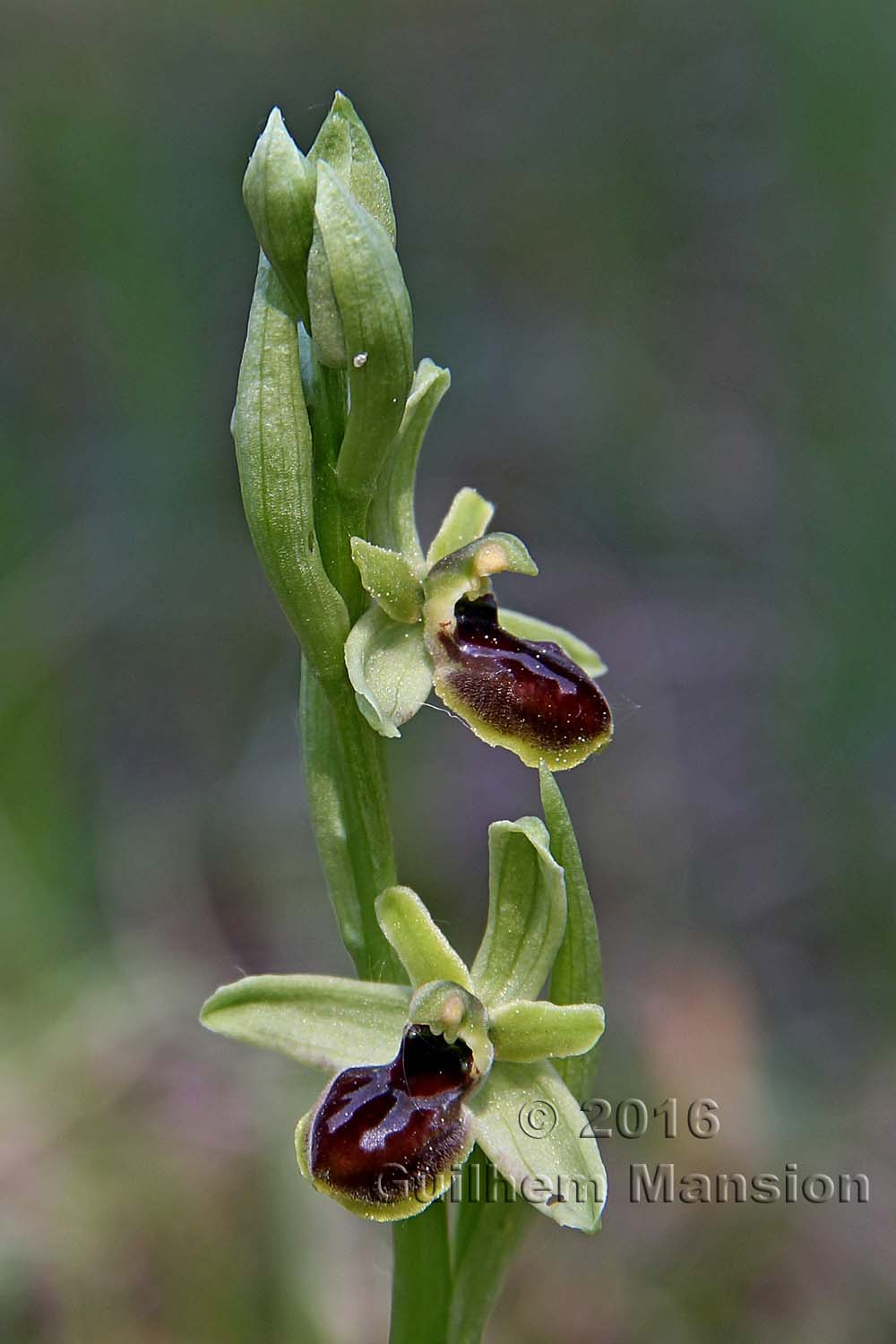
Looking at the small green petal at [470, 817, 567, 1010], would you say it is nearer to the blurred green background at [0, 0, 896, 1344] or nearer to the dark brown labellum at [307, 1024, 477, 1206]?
the dark brown labellum at [307, 1024, 477, 1206]

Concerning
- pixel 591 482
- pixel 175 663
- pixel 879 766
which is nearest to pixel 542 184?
pixel 591 482

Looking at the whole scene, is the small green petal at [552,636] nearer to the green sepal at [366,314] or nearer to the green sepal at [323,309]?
the green sepal at [366,314]

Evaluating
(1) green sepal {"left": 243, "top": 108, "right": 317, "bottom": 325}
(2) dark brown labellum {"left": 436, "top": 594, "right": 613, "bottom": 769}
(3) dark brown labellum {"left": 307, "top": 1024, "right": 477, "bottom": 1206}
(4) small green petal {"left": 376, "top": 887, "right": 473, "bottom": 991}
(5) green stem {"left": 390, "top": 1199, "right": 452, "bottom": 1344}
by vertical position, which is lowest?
(5) green stem {"left": 390, "top": 1199, "right": 452, "bottom": 1344}

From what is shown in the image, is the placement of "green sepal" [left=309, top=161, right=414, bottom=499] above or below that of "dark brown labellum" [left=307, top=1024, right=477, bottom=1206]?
above

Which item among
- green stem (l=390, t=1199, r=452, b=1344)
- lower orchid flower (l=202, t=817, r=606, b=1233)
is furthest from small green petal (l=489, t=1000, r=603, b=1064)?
green stem (l=390, t=1199, r=452, b=1344)

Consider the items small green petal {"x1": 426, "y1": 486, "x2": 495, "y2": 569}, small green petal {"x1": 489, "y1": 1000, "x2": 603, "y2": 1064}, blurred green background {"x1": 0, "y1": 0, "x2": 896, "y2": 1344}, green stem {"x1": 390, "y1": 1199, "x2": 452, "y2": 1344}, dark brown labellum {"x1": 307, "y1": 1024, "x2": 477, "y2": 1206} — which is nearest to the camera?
dark brown labellum {"x1": 307, "y1": 1024, "x2": 477, "y2": 1206}

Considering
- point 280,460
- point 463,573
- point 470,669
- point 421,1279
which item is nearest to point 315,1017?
point 421,1279
